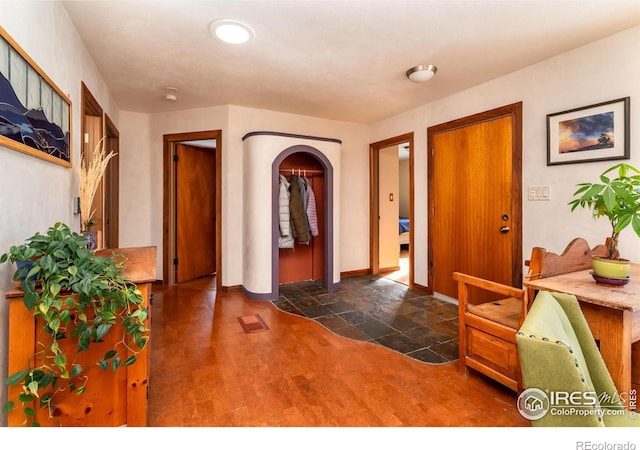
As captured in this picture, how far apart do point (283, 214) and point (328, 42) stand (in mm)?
1951

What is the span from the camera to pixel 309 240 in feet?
13.1

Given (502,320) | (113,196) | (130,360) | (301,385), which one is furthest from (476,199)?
(113,196)

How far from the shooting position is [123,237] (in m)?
3.89

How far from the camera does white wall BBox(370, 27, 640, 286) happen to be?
7.07 feet

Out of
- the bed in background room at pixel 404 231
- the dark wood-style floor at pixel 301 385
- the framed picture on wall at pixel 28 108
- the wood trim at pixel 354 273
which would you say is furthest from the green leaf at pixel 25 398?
the bed in background room at pixel 404 231

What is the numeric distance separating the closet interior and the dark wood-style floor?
4.60ft

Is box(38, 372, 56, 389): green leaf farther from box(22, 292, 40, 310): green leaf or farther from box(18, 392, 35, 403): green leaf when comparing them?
box(22, 292, 40, 310): green leaf

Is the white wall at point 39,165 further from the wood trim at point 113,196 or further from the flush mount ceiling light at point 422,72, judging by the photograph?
the flush mount ceiling light at point 422,72

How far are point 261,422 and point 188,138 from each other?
11.3 feet

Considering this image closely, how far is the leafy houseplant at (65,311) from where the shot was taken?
107cm

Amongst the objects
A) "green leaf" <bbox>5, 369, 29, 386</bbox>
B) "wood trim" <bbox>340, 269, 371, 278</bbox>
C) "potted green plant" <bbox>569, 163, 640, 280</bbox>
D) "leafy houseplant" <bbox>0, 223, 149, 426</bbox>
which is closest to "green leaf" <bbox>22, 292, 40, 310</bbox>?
"leafy houseplant" <bbox>0, 223, 149, 426</bbox>

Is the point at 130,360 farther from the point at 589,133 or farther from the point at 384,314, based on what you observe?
the point at 589,133
